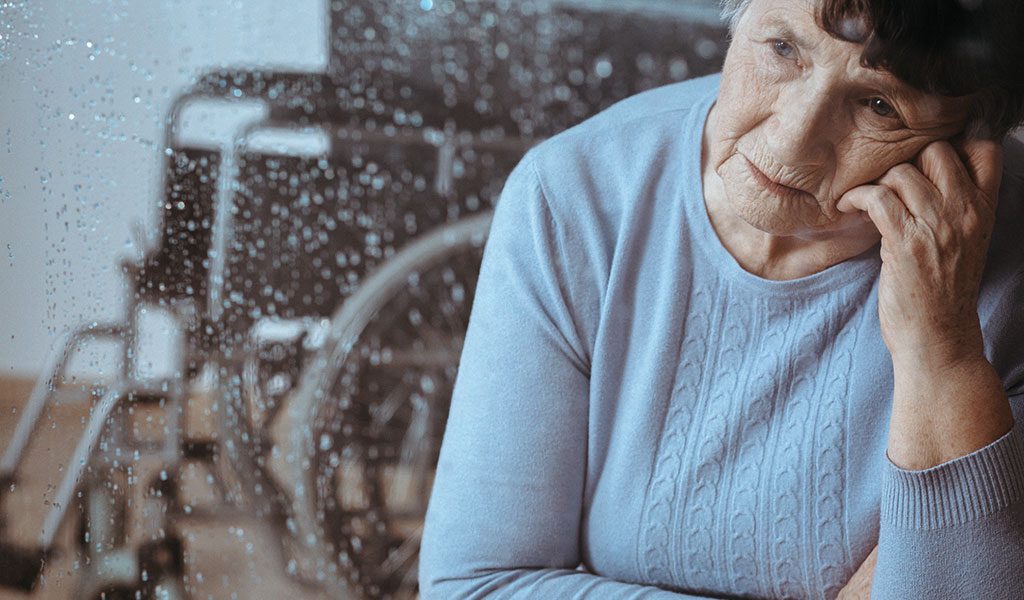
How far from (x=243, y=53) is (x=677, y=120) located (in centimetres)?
66

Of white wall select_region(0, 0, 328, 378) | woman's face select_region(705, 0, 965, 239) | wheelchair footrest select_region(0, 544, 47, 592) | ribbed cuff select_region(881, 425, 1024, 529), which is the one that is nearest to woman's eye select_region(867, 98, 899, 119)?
woman's face select_region(705, 0, 965, 239)

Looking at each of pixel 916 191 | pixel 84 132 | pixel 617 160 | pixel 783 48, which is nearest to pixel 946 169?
pixel 916 191

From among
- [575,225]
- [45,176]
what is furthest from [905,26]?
[45,176]

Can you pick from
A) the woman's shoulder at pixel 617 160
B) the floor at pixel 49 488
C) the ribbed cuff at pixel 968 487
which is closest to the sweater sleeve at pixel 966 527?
the ribbed cuff at pixel 968 487

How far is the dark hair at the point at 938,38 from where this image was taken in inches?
20.0

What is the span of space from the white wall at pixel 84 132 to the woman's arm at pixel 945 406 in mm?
749

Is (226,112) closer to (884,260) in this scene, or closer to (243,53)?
(243,53)

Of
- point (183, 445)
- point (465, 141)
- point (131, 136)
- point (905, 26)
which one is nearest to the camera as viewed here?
point (905, 26)

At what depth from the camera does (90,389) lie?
90cm

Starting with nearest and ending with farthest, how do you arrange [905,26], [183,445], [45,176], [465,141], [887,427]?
[905,26]
[887,427]
[45,176]
[183,445]
[465,141]

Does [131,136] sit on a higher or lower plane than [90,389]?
higher

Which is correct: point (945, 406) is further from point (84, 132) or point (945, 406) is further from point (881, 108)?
point (84, 132)

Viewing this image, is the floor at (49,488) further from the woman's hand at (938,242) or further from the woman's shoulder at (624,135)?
the woman's hand at (938,242)

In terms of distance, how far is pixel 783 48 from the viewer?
0.56 meters
